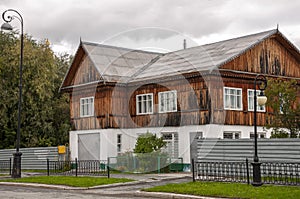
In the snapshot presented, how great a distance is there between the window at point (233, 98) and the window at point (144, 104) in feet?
18.5

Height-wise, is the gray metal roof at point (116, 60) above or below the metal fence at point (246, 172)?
above

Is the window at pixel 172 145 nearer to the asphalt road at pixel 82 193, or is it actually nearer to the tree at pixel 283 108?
the tree at pixel 283 108

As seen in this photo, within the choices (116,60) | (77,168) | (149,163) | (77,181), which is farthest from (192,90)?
(77,181)

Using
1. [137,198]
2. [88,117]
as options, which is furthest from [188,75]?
[137,198]

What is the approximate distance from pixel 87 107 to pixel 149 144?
9.16 m

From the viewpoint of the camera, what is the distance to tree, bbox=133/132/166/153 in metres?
31.3

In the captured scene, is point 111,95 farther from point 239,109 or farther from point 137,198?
point 137,198

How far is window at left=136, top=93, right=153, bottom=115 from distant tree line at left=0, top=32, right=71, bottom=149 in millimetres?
14542

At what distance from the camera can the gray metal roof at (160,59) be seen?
33553mm

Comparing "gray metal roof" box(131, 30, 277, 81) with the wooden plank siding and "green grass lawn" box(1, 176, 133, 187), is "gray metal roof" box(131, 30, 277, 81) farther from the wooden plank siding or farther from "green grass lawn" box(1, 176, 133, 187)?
"green grass lawn" box(1, 176, 133, 187)

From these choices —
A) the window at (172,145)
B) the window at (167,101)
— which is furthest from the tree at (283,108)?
the window at (172,145)

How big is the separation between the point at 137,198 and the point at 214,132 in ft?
43.1

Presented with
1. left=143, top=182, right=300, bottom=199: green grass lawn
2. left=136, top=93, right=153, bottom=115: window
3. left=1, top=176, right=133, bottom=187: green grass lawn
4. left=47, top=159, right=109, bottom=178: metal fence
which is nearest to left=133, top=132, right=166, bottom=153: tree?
left=47, top=159, right=109, bottom=178: metal fence

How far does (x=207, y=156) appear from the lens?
28234 millimetres
